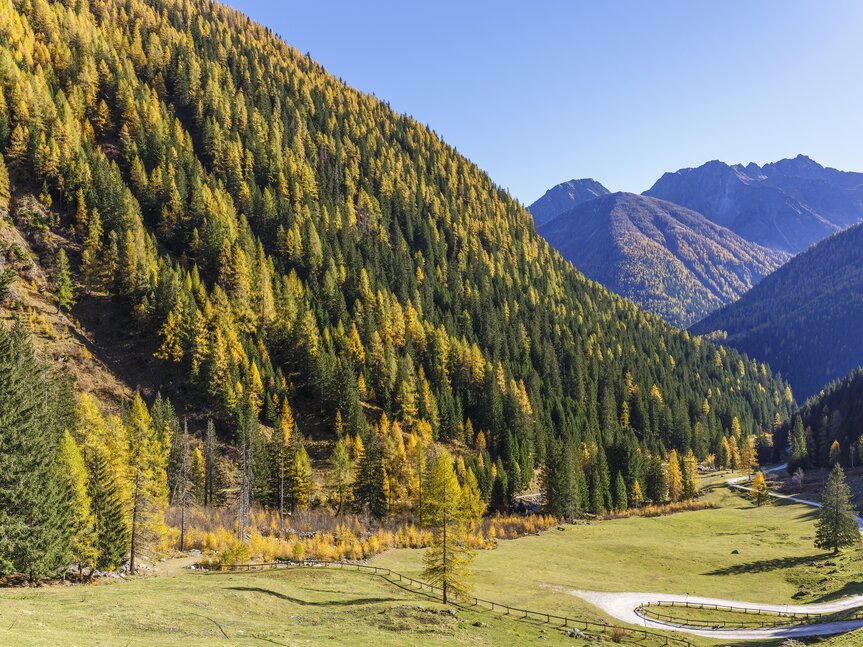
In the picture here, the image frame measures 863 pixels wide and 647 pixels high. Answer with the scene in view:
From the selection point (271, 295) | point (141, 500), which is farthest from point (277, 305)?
point (141, 500)

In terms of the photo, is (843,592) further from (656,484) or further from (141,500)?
(141,500)

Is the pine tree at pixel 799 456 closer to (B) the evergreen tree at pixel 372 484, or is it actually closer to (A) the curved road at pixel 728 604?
(A) the curved road at pixel 728 604

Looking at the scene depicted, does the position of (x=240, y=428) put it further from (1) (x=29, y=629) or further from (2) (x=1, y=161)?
(2) (x=1, y=161)

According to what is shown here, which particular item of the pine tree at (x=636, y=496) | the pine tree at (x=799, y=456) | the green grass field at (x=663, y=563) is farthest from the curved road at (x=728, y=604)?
the pine tree at (x=799, y=456)

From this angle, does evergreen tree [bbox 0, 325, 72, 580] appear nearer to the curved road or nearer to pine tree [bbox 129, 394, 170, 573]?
pine tree [bbox 129, 394, 170, 573]

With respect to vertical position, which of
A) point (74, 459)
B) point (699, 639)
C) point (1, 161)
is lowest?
point (699, 639)

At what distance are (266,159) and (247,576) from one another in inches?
6582

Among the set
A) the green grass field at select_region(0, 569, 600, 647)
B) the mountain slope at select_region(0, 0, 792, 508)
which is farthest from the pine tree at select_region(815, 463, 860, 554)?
the green grass field at select_region(0, 569, 600, 647)

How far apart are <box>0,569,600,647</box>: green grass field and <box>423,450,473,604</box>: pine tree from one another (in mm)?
2496

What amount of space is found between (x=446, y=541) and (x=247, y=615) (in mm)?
19656

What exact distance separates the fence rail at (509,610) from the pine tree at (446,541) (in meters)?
1.67

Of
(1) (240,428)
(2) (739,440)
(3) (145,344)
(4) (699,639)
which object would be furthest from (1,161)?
(2) (739,440)

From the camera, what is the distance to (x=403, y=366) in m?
129

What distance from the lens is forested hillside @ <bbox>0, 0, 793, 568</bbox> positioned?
4158 inches
